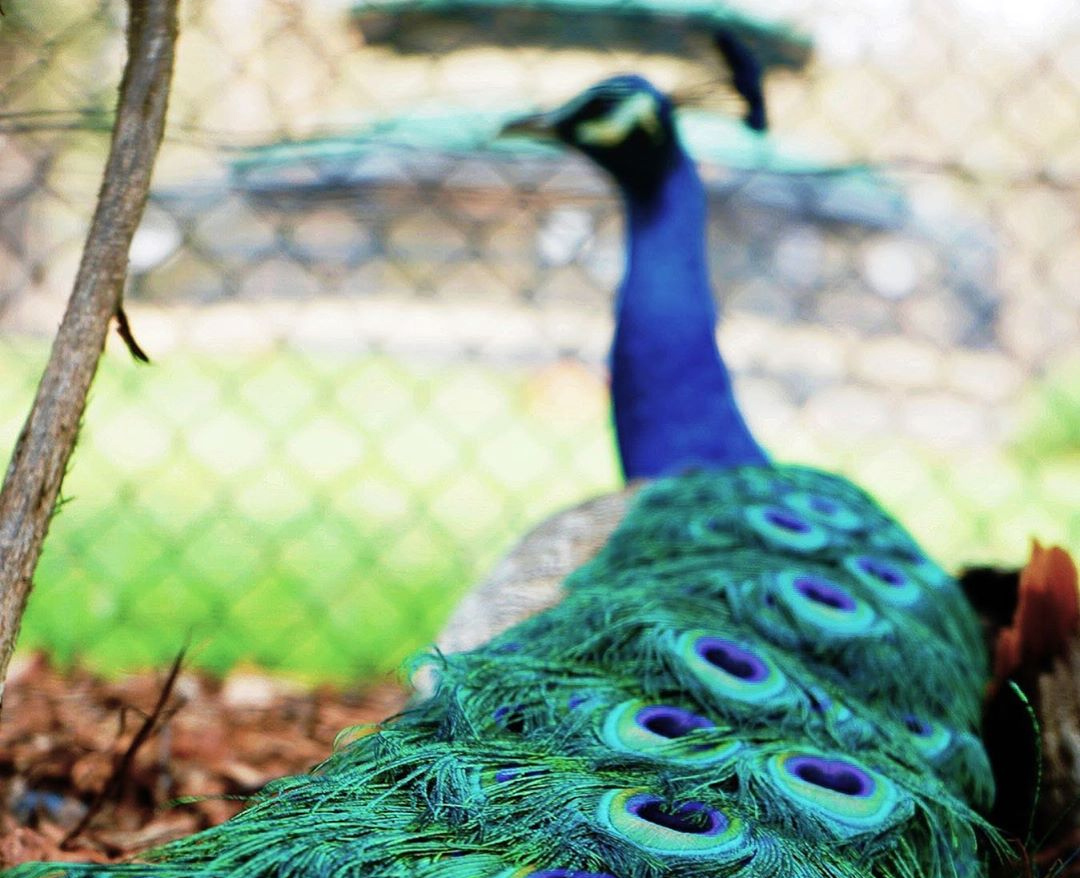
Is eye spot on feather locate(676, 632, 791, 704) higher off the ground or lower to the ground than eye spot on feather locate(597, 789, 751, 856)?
higher

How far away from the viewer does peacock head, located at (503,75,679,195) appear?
218cm

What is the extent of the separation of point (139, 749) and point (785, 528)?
2.58 feet

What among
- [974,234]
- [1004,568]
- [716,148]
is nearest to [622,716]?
[1004,568]

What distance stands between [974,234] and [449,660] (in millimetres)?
4480

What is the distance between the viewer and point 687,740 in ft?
2.92

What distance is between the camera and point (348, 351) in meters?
3.57

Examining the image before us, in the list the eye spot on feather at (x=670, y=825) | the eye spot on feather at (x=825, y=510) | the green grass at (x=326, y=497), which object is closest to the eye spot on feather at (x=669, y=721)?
the eye spot on feather at (x=670, y=825)

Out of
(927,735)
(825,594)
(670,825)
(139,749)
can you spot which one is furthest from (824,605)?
(139,749)

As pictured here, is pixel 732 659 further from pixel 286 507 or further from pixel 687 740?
pixel 286 507

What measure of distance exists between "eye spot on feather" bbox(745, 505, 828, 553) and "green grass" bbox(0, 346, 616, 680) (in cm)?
95

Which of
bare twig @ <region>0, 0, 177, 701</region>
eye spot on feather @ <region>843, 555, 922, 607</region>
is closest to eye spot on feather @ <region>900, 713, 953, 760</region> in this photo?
eye spot on feather @ <region>843, 555, 922, 607</region>

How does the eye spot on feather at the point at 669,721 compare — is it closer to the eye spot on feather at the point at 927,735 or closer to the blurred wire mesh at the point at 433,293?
the eye spot on feather at the point at 927,735

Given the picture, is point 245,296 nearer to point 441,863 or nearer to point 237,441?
point 237,441

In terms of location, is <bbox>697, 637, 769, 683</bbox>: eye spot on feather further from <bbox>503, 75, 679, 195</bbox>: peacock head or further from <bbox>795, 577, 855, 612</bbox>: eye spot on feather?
<bbox>503, 75, 679, 195</bbox>: peacock head
